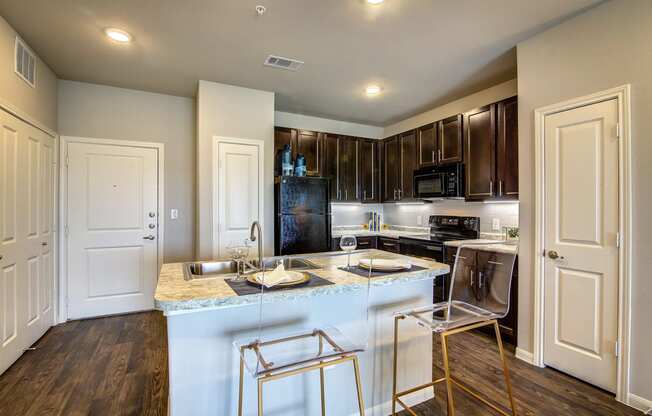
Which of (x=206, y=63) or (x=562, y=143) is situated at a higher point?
(x=206, y=63)

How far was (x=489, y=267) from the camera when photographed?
6.27 ft

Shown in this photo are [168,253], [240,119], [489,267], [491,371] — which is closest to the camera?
[489,267]

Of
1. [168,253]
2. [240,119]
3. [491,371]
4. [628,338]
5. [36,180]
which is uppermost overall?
[240,119]

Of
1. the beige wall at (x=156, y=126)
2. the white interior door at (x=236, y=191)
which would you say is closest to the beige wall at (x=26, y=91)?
the beige wall at (x=156, y=126)

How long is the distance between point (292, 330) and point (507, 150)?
8.90ft

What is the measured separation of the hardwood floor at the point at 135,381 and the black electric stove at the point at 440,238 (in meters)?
0.71

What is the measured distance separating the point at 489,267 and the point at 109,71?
3855 millimetres

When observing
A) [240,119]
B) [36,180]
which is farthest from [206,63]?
[36,180]

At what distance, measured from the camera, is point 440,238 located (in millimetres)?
3990

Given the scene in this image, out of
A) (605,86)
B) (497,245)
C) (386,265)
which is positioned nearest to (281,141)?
(386,265)

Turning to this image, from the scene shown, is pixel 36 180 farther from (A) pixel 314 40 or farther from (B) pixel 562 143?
(B) pixel 562 143

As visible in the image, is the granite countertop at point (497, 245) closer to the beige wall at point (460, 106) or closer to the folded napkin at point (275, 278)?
the folded napkin at point (275, 278)

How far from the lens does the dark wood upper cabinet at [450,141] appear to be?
365cm

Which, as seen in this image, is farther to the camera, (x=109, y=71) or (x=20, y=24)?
(x=109, y=71)
